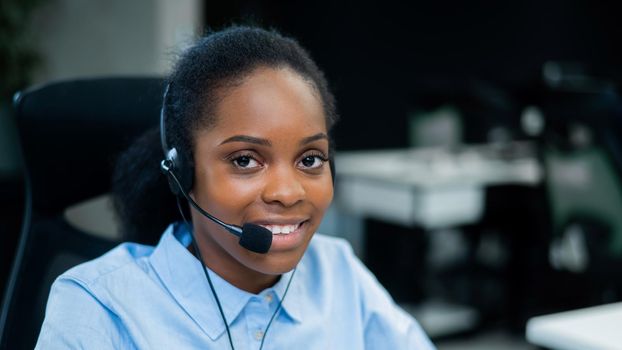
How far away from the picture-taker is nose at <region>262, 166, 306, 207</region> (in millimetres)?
837

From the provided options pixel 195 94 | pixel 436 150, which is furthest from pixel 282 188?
pixel 436 150

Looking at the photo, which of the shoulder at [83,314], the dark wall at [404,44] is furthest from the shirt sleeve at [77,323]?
the dark wall at [404,44]

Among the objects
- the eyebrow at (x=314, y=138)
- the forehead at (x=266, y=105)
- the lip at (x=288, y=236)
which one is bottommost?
the lip at (x=288, y=236)

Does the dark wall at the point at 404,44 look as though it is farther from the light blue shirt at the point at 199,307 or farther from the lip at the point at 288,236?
the lip at the point at 288,236

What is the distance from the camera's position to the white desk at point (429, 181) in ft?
9.84

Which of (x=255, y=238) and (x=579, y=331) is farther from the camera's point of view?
(x=579, y=331)

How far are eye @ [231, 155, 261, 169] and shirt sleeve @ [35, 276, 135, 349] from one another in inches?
8.8

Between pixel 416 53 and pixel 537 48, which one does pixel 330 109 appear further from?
pixel 537 48

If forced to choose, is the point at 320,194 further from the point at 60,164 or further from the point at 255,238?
the point at 60,164

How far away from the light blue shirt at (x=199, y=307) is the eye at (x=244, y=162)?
15 cm

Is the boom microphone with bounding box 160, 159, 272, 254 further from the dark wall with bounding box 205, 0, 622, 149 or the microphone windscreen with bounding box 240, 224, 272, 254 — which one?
the dark wall with bounding box 205, 0, 622, 149

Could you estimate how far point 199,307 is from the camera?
896mm

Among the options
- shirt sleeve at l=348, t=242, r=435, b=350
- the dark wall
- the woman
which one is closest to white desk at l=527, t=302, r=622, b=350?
shirt sleeve at l=348, t=242, r=435, b=350

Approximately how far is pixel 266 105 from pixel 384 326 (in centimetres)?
39
